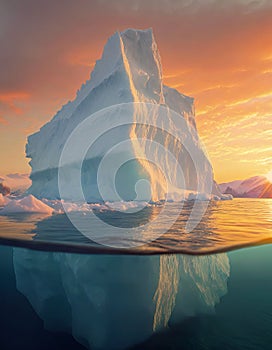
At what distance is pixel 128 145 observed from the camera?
21.8 meters

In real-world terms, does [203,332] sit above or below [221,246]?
below

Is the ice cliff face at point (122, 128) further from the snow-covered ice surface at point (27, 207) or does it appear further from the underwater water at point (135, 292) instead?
the underwater water at point (135, 292)

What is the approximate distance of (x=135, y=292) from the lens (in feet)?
18.3

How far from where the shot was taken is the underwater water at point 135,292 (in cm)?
408

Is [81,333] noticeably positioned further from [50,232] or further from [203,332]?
[50,232]

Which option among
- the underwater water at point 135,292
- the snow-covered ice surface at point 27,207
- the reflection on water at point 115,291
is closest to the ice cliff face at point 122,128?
the snow-covered ice surface at point 27,207

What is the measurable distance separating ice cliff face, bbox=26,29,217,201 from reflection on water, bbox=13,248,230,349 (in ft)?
47.1

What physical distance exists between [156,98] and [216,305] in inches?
976

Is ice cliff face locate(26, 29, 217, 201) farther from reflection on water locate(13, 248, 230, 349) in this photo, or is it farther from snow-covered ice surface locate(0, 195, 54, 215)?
reflection on water locate(13, 248, 230, 349)

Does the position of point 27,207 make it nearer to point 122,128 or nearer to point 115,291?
point 115,291

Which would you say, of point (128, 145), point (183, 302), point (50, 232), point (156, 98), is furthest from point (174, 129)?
point (183, 302)

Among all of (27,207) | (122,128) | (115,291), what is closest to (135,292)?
(115,291)

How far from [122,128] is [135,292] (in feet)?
60.3

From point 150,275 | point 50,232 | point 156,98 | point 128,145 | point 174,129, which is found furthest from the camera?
point 174,129
